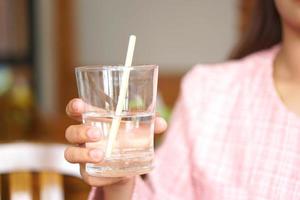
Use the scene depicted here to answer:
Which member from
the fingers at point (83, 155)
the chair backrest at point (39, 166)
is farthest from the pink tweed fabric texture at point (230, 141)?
the fingers at point (83, 155)

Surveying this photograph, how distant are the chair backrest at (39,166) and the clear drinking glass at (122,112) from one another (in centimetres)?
30

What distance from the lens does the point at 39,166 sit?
1269 millimetres

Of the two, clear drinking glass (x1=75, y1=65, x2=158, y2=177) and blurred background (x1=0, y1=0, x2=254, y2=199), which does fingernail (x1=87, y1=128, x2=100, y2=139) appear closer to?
clear drinking glass (x1=75, y1=65, x2=158, y2=177)

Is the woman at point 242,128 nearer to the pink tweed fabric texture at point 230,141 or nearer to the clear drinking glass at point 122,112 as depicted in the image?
the pink tweed fabric texture at point 230,141

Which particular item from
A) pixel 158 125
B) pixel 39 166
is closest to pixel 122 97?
pixel 158 125

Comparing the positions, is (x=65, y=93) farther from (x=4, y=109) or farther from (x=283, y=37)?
(x=283, y=37)

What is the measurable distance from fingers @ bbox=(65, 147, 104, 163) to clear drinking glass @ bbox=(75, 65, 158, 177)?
0.01 meters

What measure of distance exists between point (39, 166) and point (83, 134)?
0.34 m

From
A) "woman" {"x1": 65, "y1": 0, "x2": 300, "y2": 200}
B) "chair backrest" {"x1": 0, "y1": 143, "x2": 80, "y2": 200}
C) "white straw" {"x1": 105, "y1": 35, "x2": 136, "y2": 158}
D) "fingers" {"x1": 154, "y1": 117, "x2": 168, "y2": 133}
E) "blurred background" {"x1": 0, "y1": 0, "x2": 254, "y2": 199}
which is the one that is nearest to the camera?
"white straw" {"x1": 105, "y1": 35, "x2": 136, "y2": 158}

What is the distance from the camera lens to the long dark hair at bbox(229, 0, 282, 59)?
Answer: 161 cm

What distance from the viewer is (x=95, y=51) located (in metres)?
3.90

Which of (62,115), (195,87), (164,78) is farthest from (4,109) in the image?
(195,87)

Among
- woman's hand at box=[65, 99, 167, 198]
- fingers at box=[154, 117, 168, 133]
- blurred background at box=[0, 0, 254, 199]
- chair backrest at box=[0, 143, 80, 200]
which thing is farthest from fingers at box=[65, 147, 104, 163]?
blurred background at box=[0, 0, 254, 199]

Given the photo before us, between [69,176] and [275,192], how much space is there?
A: 0.41 m
